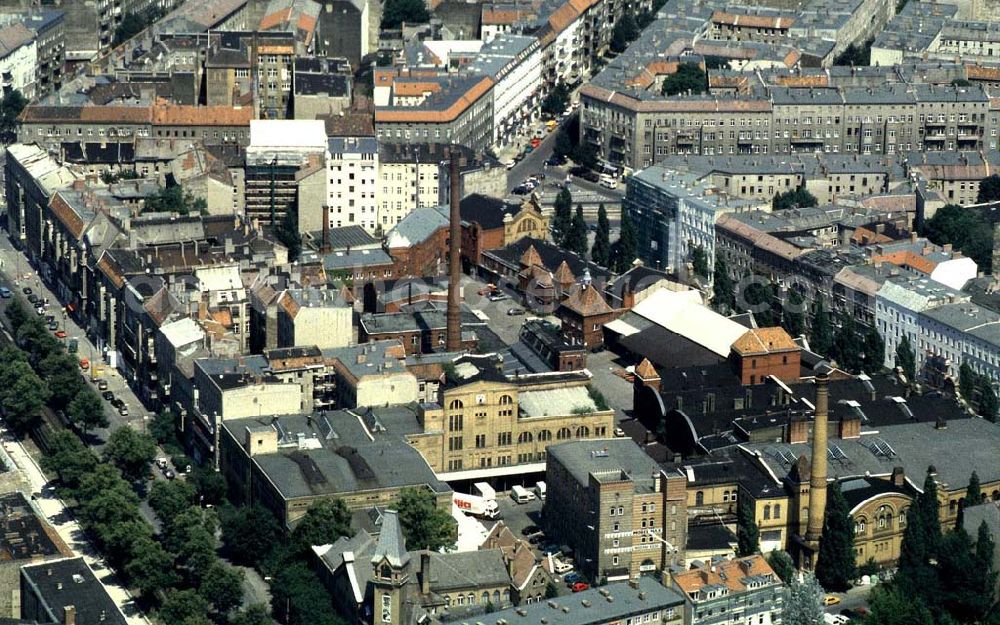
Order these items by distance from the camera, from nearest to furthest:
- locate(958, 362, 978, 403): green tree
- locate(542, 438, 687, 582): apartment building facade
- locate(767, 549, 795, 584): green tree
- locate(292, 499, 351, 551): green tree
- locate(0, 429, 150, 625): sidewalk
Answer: locate(767, 549, 795, 584): green tree, locate(292, 499, 351, 551): green tree, locate(542, 438, 687, 582): apartment building facade, locate(0, 429, 150, 625): sidewalk, locate(958, 362, 978, 403): green tree

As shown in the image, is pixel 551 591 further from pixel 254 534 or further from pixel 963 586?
pixel 963 586

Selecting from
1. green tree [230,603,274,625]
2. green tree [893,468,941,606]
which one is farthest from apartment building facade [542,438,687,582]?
green tree [230,603,274,625]

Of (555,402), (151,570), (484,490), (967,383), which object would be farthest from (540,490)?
Result: (967,383)

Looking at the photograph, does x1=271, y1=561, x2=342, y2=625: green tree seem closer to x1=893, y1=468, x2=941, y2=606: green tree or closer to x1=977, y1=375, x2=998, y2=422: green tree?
x1=893, y1=468, x2=941, y2=606: green tree

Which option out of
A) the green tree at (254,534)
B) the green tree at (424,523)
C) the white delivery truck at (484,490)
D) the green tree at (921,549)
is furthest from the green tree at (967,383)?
the green tree at (254,534)

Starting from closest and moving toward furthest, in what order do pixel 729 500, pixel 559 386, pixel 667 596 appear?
pixel 667 596 → pixel 729 500 → pixel 559 386

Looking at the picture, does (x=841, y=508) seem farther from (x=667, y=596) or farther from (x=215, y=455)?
(x=215, y=455)

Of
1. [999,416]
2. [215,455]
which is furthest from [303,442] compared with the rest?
[999,416]
